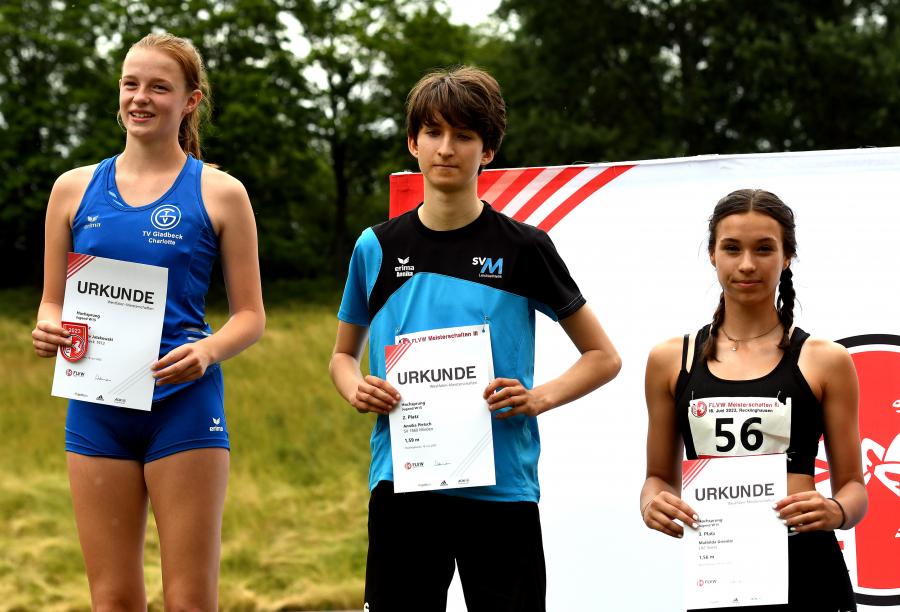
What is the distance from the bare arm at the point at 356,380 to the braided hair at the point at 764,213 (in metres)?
0.81

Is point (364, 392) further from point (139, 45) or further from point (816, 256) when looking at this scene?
point (816, 256)

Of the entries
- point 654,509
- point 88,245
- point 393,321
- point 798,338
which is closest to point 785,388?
point 798,338

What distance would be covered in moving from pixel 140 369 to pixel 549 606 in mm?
1930

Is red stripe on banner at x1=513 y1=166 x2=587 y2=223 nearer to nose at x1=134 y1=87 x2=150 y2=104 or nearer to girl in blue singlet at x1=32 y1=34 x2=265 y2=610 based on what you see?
girl in blue singlet at x1=32 y1=34 x2=265 y2=610

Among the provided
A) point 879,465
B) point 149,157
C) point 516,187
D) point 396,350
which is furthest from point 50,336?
point 879,465

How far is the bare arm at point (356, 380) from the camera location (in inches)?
84.7

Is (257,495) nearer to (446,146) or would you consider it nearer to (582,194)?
(582,194)

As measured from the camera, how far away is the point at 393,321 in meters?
2.29

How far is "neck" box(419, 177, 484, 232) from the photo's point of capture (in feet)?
7.52

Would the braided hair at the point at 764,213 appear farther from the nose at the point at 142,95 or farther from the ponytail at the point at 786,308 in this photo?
the nose at the point at 142,95

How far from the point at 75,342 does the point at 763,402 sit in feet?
5.80

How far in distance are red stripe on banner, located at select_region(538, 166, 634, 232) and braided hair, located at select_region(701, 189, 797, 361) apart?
1.21 metres

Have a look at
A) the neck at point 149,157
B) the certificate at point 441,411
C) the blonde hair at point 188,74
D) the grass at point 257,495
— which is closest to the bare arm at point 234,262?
the neck at point 149,157

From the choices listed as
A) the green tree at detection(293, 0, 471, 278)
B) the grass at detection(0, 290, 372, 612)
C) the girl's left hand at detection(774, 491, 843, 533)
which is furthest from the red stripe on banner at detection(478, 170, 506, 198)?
the green tree at detection(293, 0, 471, 278)
